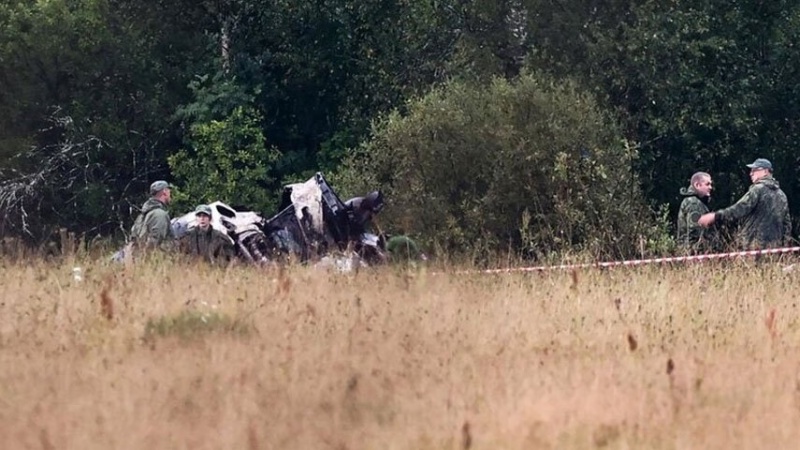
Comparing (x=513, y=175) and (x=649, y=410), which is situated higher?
(x=513, y=175)

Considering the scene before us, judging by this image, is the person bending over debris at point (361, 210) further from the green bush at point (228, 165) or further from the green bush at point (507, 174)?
the green bush at point (228, 165)

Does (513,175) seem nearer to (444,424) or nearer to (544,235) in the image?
(544,235)

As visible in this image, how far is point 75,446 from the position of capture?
20.6 feet

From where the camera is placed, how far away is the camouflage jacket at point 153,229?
14141 millimetres

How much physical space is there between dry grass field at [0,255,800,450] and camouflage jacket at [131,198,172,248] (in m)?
2.65

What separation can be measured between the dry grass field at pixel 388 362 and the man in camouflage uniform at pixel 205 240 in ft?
11.0

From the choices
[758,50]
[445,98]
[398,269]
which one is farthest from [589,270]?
[758,50]

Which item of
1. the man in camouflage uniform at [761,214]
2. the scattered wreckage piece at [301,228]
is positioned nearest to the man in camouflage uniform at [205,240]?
the scattered wreckage piece at [301,228]

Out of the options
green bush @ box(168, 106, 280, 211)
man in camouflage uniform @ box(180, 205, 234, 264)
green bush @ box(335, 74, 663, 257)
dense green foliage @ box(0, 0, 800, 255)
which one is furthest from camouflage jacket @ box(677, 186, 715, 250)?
green bush @ box(168, 106, 280, 211)

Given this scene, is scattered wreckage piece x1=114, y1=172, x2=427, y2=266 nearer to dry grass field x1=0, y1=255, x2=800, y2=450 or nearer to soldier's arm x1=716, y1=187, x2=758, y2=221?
soldier's arm x1=716, y1=187, x2=758, y2=221

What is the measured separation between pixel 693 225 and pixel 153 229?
5659mm

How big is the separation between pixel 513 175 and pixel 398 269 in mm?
7514

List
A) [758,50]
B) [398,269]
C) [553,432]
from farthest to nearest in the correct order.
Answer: [758,50] < [398,269] < [553,432]

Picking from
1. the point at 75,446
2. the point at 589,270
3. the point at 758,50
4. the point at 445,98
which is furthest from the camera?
the point at 758,50
